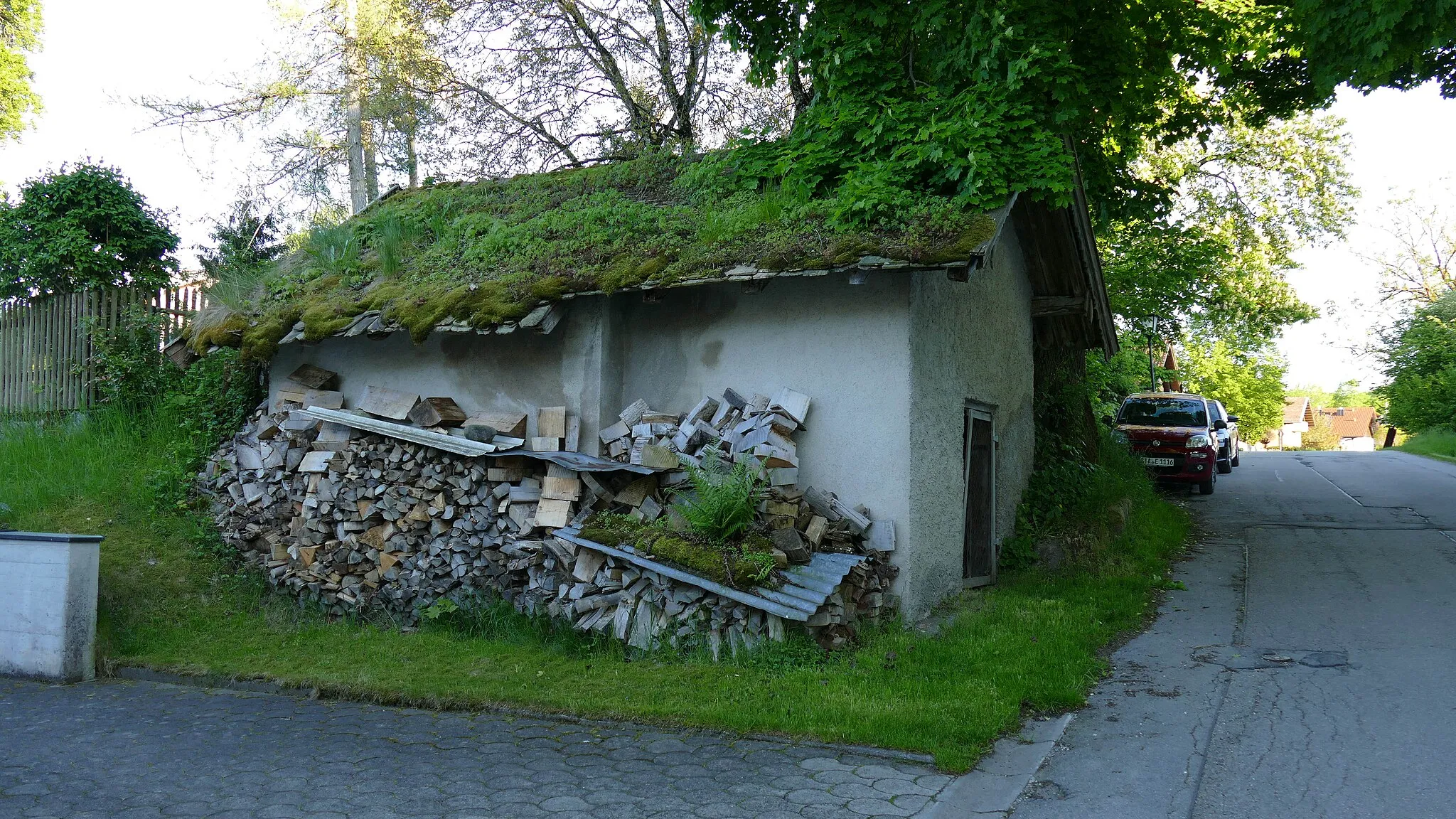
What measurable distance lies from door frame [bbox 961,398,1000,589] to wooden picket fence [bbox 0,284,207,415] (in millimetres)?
9733

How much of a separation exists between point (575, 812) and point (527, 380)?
16.9 ft

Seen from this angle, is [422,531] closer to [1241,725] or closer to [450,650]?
[450,650]

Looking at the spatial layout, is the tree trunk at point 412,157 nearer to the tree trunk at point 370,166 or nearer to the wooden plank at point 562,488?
the tree trunk at point 370,166

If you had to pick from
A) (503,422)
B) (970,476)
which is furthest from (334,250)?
(970,476)

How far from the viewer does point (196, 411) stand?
452 inches

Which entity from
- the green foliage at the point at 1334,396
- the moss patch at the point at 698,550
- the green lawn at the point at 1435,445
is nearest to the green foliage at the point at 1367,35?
the moss patch at the point at 698,550

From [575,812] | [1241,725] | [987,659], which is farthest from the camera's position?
[987,659]

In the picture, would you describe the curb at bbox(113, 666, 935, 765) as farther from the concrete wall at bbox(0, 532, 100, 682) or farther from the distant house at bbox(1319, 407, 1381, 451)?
the distant house at bbox(1319, 407, 1381, 451)

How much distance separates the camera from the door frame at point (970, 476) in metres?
9.64

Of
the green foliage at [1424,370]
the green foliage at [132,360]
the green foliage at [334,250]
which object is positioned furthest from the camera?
the green foliage at [1424,370]

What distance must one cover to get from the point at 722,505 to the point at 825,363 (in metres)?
1.81

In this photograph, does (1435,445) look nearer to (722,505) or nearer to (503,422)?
(722,505)

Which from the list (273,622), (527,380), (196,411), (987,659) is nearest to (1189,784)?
(987,659)

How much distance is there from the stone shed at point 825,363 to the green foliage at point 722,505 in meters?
1.19
